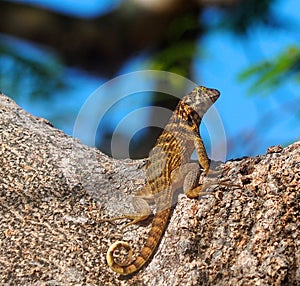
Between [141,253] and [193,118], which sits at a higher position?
[193,118]

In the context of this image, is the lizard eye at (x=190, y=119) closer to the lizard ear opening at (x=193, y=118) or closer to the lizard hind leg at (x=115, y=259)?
the lizard ear opening at (x=193, y=118)

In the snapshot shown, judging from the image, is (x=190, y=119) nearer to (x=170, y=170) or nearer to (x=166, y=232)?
(x=170, y=170)

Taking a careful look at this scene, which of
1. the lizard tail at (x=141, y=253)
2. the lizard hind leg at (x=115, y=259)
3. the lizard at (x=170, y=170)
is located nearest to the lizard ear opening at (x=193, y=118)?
the lizard at (x=170, y=170)

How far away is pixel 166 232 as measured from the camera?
4.16 metres

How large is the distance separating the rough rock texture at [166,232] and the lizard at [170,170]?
58mm

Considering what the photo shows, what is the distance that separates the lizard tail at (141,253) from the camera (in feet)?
13.1

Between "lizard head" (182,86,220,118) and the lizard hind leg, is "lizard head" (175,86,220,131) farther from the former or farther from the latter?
the lizard hind leg

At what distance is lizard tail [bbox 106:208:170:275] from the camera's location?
158 inches

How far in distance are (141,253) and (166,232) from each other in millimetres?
212

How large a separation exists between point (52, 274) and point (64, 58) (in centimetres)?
116

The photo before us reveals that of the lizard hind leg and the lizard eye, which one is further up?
the lizard eye

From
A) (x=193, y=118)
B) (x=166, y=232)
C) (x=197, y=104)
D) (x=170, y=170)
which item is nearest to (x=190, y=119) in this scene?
(x=193, y=118)

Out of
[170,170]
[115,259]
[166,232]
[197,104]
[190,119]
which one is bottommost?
[115,259]

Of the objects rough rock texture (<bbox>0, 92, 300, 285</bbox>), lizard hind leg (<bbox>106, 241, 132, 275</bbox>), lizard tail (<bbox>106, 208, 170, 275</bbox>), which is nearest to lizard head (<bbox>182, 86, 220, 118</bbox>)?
rough rock texture (<bbox>0, 92, 300, 285</bbox>)
